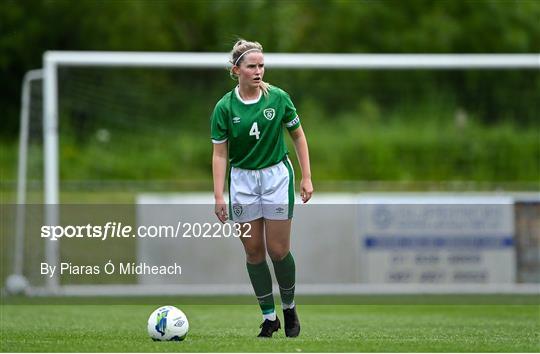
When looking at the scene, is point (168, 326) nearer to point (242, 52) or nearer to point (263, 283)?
point (263, 283)

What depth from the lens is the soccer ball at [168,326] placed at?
7559mm

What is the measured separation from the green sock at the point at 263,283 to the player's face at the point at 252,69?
1.21 m

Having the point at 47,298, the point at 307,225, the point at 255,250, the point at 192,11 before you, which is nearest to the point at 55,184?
the point at 47,298

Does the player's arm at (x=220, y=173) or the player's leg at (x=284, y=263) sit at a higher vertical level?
the player's arm at (x=220, y=173)

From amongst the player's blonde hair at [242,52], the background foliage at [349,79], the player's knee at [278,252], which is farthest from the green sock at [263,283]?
the background foliage at [349,79]

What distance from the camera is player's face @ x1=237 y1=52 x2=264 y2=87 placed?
7531 millimetres

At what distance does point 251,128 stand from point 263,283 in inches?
41.4

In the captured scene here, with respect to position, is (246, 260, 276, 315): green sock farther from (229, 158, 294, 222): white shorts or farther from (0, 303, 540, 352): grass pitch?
(229, 158, 294, 222): white shorts

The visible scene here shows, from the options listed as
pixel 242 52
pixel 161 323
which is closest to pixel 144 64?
pixel 242 52

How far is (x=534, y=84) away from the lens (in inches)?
976

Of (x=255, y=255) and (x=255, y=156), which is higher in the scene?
(x=255, y=156)

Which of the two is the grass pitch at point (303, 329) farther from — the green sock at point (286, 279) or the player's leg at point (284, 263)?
the green sock at point (286, 279)

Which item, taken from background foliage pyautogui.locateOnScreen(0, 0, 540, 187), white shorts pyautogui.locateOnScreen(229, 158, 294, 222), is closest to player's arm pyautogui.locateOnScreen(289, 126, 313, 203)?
white shorts pyautogui.locateOnScreen(229, 158, 294, 222)

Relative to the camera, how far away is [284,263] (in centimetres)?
779
